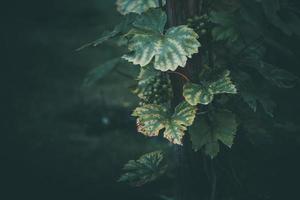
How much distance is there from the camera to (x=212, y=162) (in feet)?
7.36

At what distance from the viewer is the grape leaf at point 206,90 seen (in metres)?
1.86

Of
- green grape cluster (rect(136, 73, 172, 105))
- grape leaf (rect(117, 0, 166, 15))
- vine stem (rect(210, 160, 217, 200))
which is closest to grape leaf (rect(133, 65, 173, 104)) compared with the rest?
green grape cluster (rect(136, 73, 172, 105))

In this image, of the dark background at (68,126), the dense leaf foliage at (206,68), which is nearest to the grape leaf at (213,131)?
the dense leaf foliage at (206,68)

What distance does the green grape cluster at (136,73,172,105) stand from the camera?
2.12 meters

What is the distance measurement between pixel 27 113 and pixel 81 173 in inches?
37.5

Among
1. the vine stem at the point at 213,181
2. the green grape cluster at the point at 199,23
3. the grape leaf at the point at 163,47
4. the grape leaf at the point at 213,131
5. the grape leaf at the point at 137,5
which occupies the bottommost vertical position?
the vine stem at the point at 213,181

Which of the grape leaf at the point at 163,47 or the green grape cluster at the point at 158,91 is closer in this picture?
the grape leaf at the point at 163,47

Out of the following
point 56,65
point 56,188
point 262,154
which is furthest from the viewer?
point 56,65

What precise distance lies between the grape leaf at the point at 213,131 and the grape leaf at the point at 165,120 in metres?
0.10

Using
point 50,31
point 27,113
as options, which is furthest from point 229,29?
point 50,31

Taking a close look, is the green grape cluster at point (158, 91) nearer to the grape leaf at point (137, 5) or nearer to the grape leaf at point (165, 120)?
the grape leaf at point (165, 120)

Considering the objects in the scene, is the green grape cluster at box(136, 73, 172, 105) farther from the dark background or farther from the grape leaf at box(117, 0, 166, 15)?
the dark background

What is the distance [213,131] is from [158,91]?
0.93 feet

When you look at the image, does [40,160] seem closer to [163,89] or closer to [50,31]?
[163,89]
